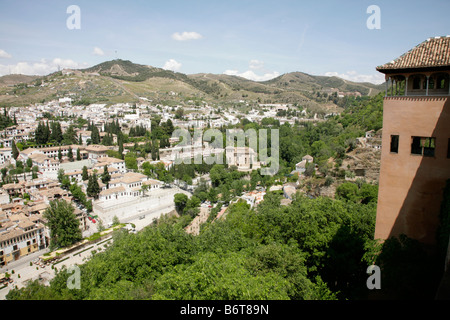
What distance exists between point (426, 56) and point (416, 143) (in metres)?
1.93

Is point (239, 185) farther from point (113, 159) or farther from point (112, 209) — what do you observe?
point (113, 159)

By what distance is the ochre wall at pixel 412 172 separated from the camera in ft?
20.7

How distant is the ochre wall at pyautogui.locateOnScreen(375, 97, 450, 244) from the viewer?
6301mm

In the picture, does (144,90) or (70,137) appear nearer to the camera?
(70,137)

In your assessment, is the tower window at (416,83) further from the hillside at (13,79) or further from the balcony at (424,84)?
the hillside at (13,79)

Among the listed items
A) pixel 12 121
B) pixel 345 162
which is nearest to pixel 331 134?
pixel 345 162

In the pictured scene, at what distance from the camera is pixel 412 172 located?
Result: 6.68 meters

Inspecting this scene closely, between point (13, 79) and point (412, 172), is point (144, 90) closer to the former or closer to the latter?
point (13, 79)

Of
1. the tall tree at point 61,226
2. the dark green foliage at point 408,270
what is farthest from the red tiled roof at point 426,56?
the tall tree at point 61,226

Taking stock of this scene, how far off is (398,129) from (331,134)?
42.0 metres

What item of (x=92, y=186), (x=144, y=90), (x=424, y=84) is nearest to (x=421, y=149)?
(x=424, y=84)

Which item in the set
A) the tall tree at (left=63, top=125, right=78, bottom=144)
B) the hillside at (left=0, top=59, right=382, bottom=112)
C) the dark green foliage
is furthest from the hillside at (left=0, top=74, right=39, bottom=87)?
the dark green foliage

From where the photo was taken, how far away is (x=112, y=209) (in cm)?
2491

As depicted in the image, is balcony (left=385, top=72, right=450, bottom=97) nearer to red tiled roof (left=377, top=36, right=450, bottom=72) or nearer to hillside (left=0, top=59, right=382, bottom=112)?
red tiled roof (left=377, top=36, right=450, bottom=72)
